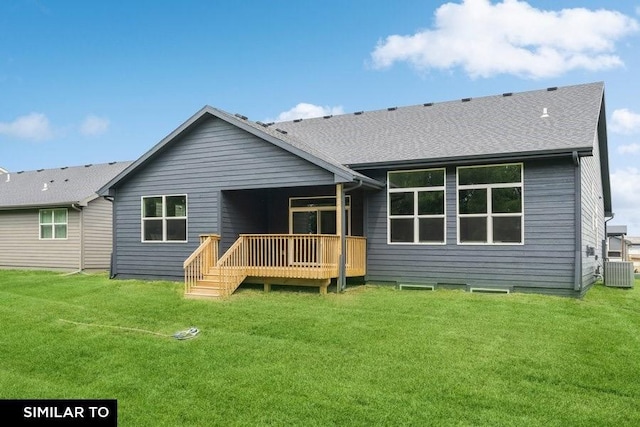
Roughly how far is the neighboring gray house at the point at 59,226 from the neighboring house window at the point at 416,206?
39.8 feet

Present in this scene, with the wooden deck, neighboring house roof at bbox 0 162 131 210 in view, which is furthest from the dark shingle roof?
neighboring house roof at bbox 0 162 131 210

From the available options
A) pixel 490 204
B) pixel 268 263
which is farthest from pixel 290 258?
pixel 490 204

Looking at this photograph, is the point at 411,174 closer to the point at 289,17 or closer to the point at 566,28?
the point at 566,28

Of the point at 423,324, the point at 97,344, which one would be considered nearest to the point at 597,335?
the point at 423,324

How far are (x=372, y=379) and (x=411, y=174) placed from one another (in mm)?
7674

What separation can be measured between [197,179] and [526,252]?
8974mm

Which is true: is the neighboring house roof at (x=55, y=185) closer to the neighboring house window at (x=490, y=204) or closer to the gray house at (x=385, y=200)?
the gray house at (x=385, y=200)

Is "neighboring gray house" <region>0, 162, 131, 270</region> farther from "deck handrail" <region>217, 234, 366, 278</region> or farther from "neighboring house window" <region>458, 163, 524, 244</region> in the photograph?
"neighboring house window" <region>458, 163, 524, 244</region>

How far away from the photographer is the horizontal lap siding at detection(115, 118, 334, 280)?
1255 cm

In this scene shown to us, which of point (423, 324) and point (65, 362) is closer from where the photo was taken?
point (65, 362)

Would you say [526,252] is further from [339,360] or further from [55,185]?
[55,185]

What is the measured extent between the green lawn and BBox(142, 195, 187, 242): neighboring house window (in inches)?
154

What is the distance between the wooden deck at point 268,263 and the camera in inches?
444

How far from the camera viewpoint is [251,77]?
70.8ft
